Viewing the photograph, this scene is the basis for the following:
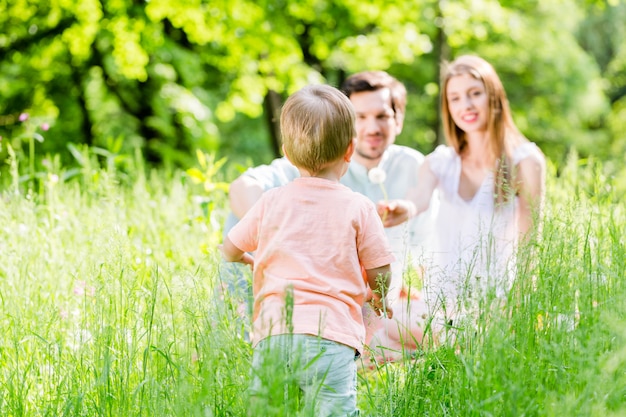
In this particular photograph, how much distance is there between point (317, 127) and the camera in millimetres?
2145

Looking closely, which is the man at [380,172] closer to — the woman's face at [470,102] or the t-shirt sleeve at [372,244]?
the woman's face at [470,102]

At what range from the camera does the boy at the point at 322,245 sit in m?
2.07

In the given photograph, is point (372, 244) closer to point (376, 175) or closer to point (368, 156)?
point (376, 175)

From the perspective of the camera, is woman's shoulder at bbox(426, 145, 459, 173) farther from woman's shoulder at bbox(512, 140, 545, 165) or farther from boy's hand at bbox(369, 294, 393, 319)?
boy's hand at bbox(369, 294, 393, 319)

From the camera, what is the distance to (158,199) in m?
4.56

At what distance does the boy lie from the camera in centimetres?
207

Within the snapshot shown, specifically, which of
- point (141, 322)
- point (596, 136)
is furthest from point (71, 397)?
point (596, 136)

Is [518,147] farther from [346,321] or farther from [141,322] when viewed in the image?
[141,322]

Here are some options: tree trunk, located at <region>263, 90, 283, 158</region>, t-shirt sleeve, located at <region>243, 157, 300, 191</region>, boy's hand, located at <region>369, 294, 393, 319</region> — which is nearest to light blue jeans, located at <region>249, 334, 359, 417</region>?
boy's hand, located at <region>369, 294, 393, 319</region>

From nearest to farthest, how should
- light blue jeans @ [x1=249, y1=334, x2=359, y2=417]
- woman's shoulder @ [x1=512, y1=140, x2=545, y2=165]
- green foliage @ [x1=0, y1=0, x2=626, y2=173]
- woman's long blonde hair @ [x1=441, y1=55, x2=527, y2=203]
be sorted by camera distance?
light blue jeans @ [x1=249, y1=334, x2=359, y2=417] < woman's shoulder @ [x1=512, y1=140, x2=545, y2=165] < woman's long blonde hair @ [x1=441, y1=55, x2=527, y2=203] < green foliage @ [x1=0, y1=0, x2=626, y2=173]

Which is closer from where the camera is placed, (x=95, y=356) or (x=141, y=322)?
(x=95, y=356)

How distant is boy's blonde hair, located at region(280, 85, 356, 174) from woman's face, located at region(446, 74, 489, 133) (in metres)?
1.70

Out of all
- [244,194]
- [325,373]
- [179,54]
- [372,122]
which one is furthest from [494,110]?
[179,54]

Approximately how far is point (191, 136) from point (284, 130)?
8704 millimetres
